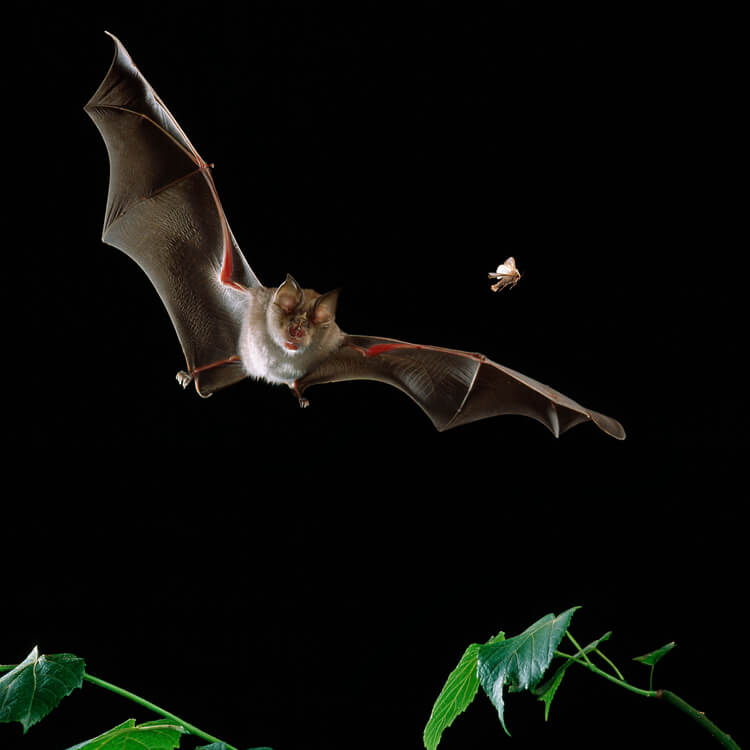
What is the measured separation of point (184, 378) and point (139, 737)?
988 mm

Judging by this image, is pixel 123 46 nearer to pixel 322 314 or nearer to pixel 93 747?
pixel 322 314

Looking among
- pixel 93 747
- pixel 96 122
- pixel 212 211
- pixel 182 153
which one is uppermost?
pixel 96 122

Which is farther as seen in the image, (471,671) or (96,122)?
(96,122)

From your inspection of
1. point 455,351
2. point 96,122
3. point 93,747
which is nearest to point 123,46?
point 96,122

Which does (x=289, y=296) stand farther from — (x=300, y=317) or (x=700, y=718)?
(x=700, y=718)

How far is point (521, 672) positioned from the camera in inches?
61.8

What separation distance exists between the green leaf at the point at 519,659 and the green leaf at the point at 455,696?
12cm

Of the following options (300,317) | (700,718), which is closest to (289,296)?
(300,317)

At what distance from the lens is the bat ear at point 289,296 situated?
82.4 inches

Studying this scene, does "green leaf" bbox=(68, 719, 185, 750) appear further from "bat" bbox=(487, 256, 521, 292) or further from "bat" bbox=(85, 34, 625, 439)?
"bat" bbox=(487, 256, 521, 292)

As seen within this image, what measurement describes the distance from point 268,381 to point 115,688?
926mm

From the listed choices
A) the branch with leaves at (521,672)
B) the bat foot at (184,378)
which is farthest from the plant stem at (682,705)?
the bat foot at (184,378)

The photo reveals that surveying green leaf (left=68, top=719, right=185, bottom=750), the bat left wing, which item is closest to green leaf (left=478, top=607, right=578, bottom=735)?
green leaf (left=68, top=719, right=185, bottom=750)

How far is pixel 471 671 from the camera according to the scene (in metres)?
1.75
